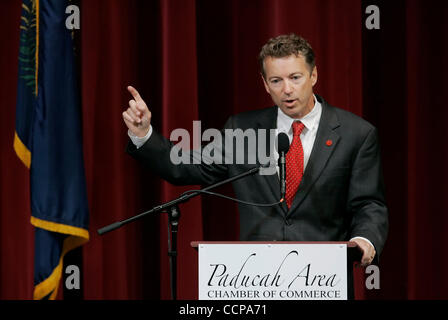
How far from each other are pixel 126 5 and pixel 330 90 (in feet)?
3.68

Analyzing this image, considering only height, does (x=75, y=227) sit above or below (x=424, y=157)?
below

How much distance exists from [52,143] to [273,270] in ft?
4.51

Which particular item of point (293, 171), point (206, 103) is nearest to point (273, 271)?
point (293, 171)

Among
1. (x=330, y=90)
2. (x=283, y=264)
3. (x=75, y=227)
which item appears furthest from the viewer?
(x=330, y=90)

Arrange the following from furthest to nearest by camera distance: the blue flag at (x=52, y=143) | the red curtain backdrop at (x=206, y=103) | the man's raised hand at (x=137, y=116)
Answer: the red curtain backdrop at (x=206, y=103) → the blue flag at (x=52, y=143) → the man's raised hand at (x=137, y=116)

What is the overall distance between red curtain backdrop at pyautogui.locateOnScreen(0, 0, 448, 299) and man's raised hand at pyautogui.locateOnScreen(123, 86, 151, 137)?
2.11 feet

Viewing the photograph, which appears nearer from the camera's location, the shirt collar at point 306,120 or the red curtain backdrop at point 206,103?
the shirt collar at point 306,120

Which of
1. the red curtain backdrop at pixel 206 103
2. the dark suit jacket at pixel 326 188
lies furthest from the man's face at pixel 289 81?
the red curtain backdrop at pixel 206 103

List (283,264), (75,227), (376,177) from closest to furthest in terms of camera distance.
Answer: (283,264)
(376,177)
(75,227)

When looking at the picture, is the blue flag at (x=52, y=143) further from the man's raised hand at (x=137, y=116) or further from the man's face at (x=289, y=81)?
the man's face at (x=289, y=81)

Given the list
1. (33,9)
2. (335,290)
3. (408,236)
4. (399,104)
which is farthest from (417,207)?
(33,9)

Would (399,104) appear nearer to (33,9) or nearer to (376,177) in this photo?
(376,177)

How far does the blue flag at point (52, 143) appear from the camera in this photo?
107 inches

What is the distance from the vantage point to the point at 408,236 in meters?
3.15
